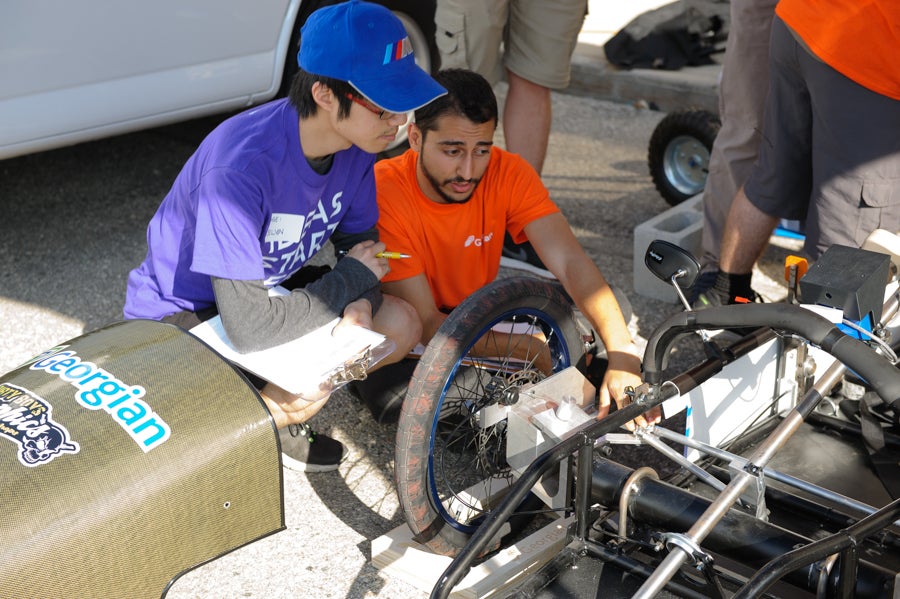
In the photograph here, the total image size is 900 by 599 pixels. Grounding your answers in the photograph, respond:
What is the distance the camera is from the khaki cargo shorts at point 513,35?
430cm

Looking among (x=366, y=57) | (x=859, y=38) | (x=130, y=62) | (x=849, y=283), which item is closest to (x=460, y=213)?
(x=366, y=57)

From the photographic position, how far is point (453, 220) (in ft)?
10.9

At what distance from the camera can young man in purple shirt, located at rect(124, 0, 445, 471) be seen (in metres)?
2.73

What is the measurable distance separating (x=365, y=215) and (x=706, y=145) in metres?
2.31

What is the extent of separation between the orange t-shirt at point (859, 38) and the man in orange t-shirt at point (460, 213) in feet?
3.37

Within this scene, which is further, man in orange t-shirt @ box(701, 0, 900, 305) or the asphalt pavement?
man in orange t-shirt @ box(701, 0, 900, 305)

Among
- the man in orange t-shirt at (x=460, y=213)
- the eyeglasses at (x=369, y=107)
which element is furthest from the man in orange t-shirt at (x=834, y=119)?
the eyeglasses at (x=369, y=107)

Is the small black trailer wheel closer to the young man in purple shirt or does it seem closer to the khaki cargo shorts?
the khaki cargo shorts

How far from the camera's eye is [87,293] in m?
4.41

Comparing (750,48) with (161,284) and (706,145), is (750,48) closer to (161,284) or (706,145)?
(706,145)

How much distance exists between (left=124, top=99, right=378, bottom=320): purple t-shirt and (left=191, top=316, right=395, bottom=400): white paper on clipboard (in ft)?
0.69

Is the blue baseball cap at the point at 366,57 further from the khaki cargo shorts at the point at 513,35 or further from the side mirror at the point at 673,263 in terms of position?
the khaki cargo shorts at the point at 513,35

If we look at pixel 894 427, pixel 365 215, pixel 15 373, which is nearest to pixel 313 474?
pixel 365 215

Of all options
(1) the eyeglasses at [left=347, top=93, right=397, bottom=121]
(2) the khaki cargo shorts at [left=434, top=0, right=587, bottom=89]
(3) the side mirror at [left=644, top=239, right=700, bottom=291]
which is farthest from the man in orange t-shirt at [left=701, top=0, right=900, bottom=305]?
(1) the eyeglasses at [left=347, top=93, right=397, bottom=121]
